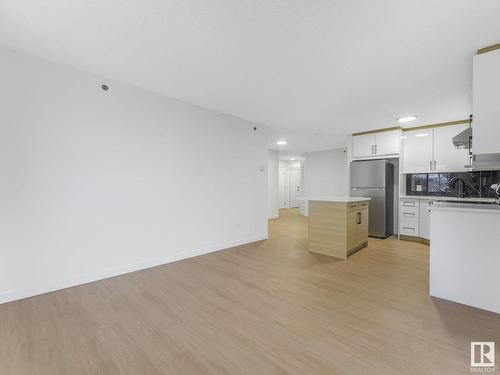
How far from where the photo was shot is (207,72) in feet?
9.02

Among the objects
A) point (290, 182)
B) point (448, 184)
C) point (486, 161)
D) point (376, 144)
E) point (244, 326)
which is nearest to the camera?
→ point (244, 326)

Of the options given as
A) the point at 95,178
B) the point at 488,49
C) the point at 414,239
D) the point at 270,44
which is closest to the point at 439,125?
the point at 414,239

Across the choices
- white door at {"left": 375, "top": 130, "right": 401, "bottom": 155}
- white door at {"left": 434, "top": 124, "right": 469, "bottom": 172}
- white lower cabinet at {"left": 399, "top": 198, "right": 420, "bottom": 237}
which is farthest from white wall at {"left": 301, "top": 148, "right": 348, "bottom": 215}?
white door at {"left": 434, "top": 124, "right": 469, "bottom": 172}

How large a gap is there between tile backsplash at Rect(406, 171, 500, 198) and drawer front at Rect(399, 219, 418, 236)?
0.78 metres

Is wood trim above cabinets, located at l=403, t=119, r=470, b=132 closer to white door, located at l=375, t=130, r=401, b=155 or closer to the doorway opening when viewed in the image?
white door, located at l=375, t=130, r=401, b=155

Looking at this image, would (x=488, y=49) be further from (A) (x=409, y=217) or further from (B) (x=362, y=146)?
(A) (x=409, y=217)

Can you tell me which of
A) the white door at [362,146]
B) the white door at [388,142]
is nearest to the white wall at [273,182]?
the white door at [362,146]

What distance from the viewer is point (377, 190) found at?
16.8 feet

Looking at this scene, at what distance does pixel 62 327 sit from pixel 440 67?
4.54m

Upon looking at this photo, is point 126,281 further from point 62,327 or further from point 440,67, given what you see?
point 440,67

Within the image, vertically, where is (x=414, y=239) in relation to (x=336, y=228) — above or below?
below

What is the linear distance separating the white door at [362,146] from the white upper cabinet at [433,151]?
2.21 ft

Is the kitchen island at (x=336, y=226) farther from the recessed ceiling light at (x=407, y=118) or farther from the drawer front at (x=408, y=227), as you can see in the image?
the recessed ceiling light at (x=407, y=118)

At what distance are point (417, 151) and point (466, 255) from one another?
134 inches
